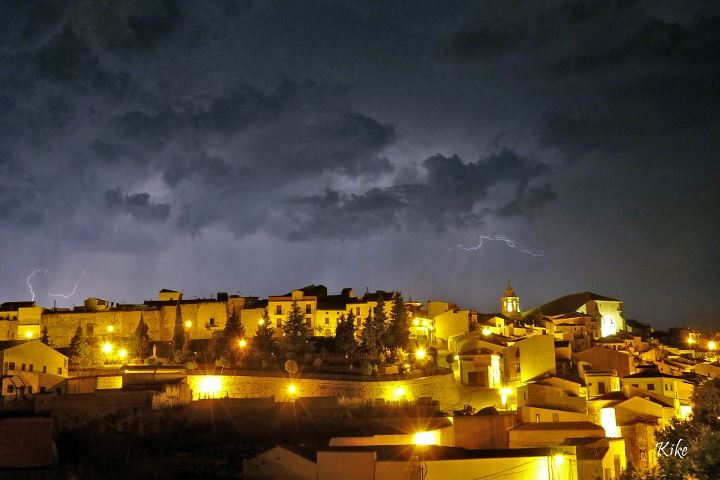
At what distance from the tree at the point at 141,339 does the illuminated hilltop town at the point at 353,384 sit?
144 mm

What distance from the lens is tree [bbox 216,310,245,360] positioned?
4965 cm

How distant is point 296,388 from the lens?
40.7m

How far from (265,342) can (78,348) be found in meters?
12.1

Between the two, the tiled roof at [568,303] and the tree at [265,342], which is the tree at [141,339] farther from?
the tiled roof at [568,303]

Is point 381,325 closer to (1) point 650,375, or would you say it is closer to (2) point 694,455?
(1) point 650,375

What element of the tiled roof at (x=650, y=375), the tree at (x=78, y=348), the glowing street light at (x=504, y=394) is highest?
the tree at (x=78, y=348)

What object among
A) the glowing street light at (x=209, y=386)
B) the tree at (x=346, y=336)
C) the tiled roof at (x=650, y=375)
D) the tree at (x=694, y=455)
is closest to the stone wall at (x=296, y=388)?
the glowing street light at (x=209, y=386)

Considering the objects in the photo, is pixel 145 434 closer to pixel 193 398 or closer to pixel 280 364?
pixel 193 398

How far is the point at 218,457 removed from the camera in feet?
102

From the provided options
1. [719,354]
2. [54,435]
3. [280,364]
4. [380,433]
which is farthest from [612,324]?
[54,435]

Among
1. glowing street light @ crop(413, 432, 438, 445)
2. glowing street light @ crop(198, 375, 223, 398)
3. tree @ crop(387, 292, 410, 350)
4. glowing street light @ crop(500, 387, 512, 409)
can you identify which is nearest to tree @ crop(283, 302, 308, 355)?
tree @ crop(387, 292, 410, 350)

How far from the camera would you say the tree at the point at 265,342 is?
47.5 m

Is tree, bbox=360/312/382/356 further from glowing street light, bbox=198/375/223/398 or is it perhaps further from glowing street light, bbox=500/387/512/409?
glowing street light, bbox=198/375/223/398

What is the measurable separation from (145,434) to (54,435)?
384 cm
